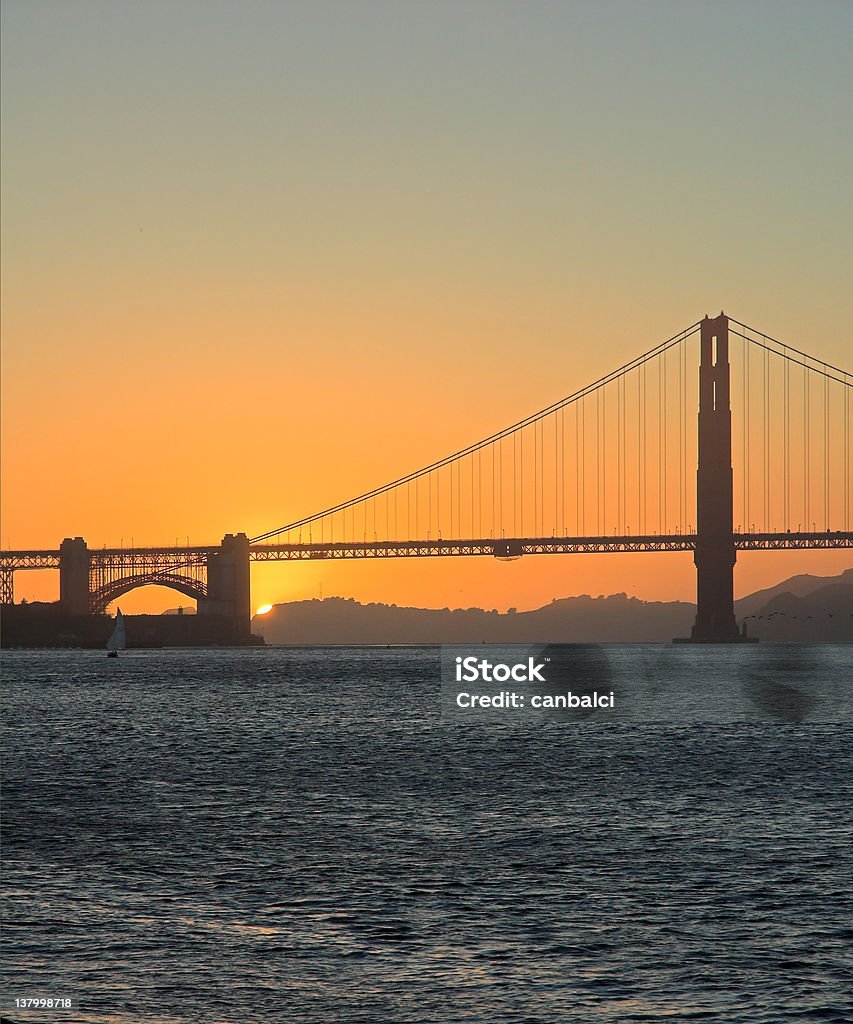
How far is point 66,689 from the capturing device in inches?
4284

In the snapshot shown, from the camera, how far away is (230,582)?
187000 millimetres

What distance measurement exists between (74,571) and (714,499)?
76427 millimetres

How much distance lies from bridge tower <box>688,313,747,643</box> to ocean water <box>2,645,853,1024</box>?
355 feet

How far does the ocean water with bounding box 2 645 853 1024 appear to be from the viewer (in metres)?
18.5

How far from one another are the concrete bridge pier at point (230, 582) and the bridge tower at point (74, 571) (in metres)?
14.5

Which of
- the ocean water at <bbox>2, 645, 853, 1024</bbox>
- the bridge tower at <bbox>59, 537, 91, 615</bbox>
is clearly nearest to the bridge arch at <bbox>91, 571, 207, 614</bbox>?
the bridge tower at <bbox>59, 537, 91, 615</bbox>

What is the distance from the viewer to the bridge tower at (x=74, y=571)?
609 ft

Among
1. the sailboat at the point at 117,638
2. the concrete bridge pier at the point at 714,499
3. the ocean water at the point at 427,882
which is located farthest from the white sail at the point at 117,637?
the ocean water at the point at 427,882

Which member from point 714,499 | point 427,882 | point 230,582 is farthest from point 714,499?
point 427,882

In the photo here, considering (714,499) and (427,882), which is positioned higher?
(714,499)

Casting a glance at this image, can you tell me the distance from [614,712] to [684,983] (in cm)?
6560

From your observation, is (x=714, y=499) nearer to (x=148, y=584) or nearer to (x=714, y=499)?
(x=714, y=499)

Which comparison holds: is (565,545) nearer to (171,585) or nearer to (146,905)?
(171,585)

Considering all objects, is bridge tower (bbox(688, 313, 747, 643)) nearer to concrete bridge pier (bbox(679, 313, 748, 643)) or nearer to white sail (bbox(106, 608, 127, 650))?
concrete bridge pier (bbox(679, 313, 748, 643))
